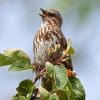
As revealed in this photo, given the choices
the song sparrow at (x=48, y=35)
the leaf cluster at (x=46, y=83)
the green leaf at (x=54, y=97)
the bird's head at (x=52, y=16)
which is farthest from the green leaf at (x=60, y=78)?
the bird's head at (x=52, y=16)

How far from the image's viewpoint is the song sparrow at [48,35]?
428cm

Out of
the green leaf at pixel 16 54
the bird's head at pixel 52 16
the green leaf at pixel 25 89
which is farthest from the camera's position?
the bird's head at pixel 52 16

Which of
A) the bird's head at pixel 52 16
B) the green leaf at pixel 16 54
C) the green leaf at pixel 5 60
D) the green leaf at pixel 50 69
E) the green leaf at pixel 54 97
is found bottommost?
the green leaf at pixel 54 97

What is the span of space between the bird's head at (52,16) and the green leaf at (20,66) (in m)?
2.77

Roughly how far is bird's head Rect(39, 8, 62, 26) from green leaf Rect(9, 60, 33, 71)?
2.77m

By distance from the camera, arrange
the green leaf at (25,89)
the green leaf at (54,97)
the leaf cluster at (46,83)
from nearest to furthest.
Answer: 1. the green leaf at (54,97)
2. the leaf cluster at (46,83)
3. the green leaf at (25,89)

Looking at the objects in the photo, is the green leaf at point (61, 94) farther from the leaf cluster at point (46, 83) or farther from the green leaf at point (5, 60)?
the green leaf at point (5, 60)

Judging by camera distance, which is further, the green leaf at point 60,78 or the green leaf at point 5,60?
the green leaf at point 5,60

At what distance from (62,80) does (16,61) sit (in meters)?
0.33

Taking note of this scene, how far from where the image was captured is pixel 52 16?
5.45 metres

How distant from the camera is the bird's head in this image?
5344mm

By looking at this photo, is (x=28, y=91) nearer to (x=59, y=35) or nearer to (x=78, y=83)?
(x=78, y=83)

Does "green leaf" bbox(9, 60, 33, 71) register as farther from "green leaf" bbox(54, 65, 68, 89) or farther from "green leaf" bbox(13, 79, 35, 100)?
"green leaf" bbox(54, 65, 68, 89)

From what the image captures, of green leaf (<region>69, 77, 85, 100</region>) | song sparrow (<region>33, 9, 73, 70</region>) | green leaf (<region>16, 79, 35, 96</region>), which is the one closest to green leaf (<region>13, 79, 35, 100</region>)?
green leaf (<region>16, 79, 35, 96</region>)
